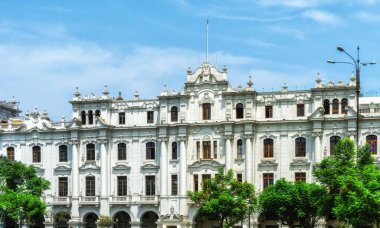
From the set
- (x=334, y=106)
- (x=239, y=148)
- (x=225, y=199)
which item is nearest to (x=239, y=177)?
(x=239, y=148)

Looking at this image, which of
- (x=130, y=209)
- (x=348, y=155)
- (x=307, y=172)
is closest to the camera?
(x=348, y=155)

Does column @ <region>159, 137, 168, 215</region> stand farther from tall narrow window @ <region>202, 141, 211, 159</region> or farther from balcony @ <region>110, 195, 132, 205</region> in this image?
tall narrow window @ <region>202, 141, 211, 159</region>

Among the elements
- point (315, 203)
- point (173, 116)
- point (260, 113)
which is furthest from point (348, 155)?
point (173, 116)

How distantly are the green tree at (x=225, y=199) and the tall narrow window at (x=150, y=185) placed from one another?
9573mm

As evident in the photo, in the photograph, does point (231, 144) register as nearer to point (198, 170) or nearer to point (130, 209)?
point (198, 170)

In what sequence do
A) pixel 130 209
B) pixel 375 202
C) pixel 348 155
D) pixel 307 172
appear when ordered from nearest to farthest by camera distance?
1. pixel 375 202
2. pixel 348 155
3. pixel 307 172
4. pixel 130 209

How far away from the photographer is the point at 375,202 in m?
55.0

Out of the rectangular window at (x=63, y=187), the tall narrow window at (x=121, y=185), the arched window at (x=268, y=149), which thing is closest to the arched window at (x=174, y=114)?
the tall narrow window at (x=121, y=185)

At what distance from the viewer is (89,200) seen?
3521 inches

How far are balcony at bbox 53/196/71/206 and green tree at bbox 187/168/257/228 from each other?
708 inches

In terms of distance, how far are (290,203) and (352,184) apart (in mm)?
17394

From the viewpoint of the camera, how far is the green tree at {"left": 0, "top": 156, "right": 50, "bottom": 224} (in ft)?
263

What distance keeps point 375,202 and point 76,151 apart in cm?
4457

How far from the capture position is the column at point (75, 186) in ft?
293
